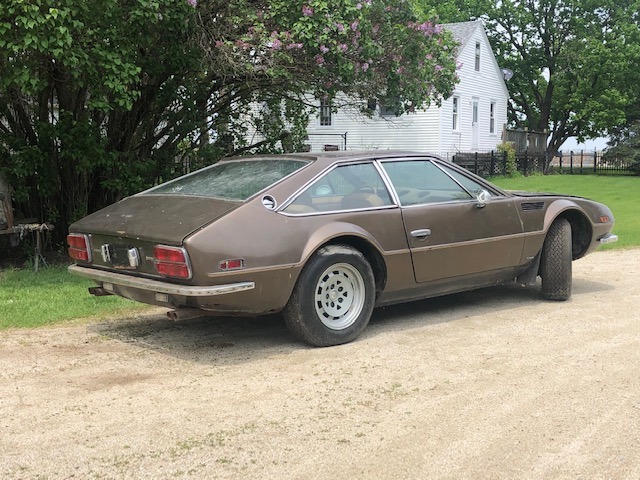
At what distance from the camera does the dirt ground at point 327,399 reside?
3463 mm

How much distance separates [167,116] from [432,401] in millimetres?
7474

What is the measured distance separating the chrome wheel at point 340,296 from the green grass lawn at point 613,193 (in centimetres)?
655

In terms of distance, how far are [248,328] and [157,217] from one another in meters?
1.31

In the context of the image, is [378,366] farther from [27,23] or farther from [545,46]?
[545,46]

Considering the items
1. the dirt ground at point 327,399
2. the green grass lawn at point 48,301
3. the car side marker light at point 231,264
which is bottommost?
the dirt ground at point 327,399

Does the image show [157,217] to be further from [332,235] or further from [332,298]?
[332,298]

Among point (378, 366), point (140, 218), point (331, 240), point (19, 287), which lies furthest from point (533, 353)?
point (19, 287)

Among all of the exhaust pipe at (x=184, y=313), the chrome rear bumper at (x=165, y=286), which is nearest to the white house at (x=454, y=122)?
the chrome rear bumper at (x=165, y=286)

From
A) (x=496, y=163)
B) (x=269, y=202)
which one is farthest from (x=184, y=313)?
(x=496, y=163)

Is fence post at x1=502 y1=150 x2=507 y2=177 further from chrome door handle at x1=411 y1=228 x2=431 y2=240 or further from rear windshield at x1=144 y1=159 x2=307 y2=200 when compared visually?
chrome door handle at x1=411 y1=228 x2=431 y2=240

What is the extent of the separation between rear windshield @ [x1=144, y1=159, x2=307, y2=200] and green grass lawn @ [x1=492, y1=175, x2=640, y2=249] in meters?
6.67

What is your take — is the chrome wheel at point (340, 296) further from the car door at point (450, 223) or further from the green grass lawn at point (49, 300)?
the green grass lawn at point (49, 300)

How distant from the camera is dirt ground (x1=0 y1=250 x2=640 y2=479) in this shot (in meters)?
3.46

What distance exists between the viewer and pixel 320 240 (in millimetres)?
5242
